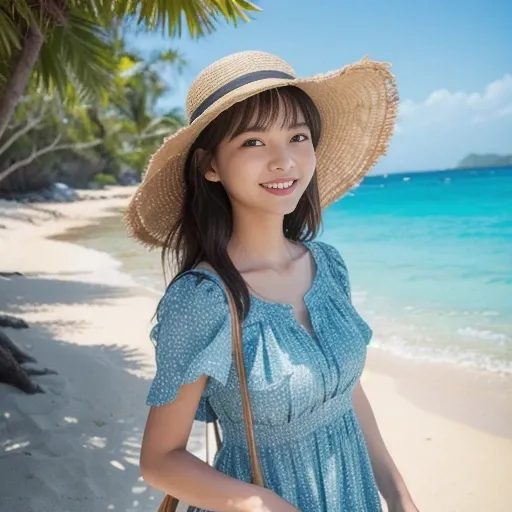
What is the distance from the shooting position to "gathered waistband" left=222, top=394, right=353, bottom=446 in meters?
1.19

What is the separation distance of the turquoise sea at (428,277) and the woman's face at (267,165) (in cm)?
74

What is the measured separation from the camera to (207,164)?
1361 mm

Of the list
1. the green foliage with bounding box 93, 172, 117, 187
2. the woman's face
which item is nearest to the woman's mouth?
the woman's face

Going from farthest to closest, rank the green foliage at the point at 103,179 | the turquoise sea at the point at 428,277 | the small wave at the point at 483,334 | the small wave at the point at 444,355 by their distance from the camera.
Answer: the green foliage at the point at 103,179, the small wave at the point at 483,334, the turquoise sea at the point at 428,277, the small wave at the point at 444,355

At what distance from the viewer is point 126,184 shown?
51.0 meters

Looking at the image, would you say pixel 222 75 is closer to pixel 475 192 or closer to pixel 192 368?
pixel 192 368

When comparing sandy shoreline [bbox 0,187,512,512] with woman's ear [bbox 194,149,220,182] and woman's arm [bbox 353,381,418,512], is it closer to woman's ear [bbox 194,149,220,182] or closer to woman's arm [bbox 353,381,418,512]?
woman's arm [bbox 353,381,418,512]

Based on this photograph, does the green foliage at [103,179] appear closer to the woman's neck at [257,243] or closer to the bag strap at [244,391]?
the woman's neck at [257,243]

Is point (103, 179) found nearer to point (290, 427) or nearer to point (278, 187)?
point (278, 187)

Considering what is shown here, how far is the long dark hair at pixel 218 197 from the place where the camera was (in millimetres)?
1266

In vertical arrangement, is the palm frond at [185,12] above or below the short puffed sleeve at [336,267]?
above

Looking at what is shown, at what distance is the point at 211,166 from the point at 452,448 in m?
3.35

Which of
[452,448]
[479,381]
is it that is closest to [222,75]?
[452,448]

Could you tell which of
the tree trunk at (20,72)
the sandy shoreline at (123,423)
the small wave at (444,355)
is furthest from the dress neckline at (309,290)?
the small wave at (444,355)
